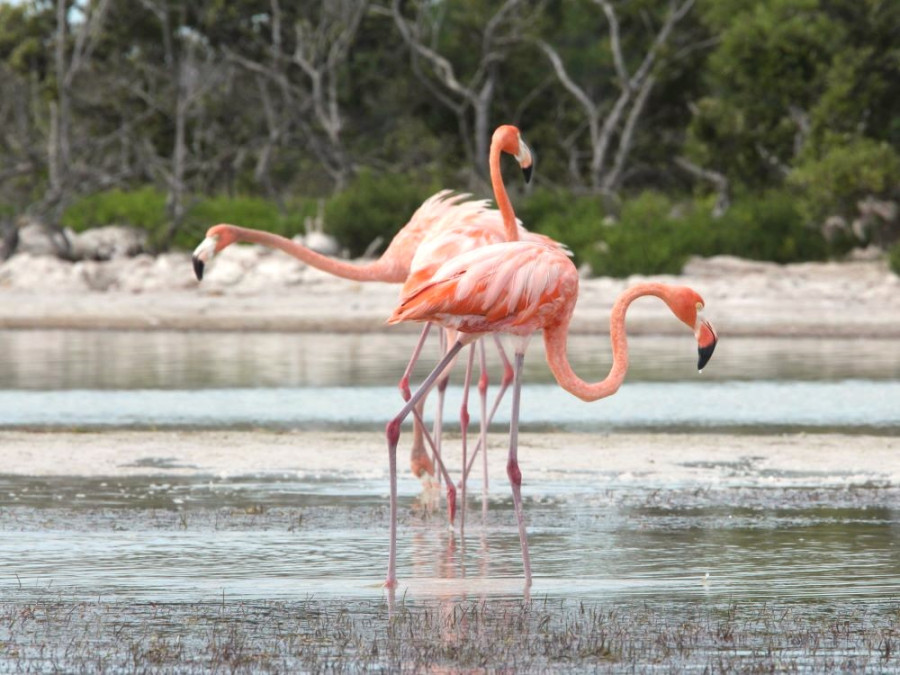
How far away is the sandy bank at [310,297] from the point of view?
2162 cm

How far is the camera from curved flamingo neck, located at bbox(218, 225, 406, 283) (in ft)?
30.7

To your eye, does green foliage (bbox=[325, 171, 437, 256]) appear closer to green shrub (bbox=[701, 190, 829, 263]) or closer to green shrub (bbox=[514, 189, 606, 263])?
green shrub (bbox=[514, 189, 606, 263])

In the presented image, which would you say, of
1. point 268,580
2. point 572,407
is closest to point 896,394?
point 572,407

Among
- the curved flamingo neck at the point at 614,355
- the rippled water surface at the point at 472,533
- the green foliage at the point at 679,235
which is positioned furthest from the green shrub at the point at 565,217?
the curved flamingo neck at the point at 614,355

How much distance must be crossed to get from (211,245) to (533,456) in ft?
10.4

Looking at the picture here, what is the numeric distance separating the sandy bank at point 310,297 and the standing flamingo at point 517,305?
44.4 ft

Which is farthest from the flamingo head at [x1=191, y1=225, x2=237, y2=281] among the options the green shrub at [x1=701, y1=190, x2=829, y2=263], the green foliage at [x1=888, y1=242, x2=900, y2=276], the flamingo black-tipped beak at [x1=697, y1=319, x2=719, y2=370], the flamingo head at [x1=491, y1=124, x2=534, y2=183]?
the green shrub at [x1=701, y1=190, x2=829, y2=263]

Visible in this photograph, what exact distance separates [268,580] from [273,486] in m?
2.82

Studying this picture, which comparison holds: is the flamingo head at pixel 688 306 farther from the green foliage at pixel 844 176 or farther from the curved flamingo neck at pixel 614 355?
the green foliage at pixel 844 176

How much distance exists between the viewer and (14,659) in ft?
18.0

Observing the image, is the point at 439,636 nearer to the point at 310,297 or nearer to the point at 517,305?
the point at 517,305

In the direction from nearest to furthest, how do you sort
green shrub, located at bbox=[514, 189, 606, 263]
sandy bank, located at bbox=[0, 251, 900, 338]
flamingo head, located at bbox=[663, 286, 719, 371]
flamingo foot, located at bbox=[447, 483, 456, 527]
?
1. flamingo head, located at bbox=[663, 286, 719, 371]
2. flamingo foot, located at bbox=[447, 483, 456, 527]
3. sandy bank, located at bbox=[0, 251, 900, 338]
4. green shrub, located at bbox=[514, 189, 606, 263]

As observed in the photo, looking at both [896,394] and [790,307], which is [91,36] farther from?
[896,394]

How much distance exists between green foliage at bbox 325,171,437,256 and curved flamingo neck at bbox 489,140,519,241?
1921cm
